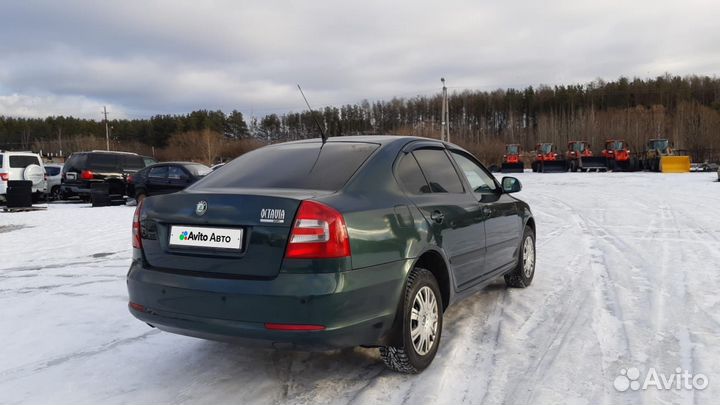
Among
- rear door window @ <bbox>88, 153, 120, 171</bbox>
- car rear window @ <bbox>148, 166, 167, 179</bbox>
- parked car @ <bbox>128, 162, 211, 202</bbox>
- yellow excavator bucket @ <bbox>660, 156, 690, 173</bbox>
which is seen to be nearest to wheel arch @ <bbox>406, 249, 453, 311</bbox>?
parked car @ <bbox>128, 162, 211, 202</bbox>

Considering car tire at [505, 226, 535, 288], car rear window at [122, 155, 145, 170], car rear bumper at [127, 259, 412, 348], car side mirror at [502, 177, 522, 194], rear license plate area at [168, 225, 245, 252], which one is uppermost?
car rear window at [122, 155, 145, 170]

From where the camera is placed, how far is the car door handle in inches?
140

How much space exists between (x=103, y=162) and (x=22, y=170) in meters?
2.63

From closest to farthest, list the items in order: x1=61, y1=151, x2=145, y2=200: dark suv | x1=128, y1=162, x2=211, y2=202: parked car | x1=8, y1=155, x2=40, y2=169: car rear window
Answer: x1=128, y1=162, x2=211, y2=202: parked car → x1=8, y1=155, x2=40, y2=169: car rear window → x1=61, y1=151, x2=145, y2=200: dark suv

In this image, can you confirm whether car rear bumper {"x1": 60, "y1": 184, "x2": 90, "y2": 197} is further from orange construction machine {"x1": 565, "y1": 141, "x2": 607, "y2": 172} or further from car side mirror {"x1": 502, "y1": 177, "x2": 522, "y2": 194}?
orange construction machine {"x1": 565, "y1": 141, "x2": 607, "y2": 172}

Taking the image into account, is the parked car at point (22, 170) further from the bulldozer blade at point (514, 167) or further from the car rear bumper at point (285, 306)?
the bulldozer blade at point (514, 167)

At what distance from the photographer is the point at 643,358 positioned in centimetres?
355

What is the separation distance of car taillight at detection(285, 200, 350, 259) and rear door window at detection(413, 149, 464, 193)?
3.96ft

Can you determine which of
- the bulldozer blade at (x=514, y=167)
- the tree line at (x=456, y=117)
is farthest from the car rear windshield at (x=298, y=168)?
the tree line at (x=456, y=117)

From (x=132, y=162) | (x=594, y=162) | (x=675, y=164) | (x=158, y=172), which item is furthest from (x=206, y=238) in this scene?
(x=594, y=162)

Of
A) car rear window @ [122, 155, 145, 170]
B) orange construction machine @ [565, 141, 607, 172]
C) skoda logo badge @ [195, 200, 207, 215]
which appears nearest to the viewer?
skoda logo badge @ [195, 200, 207, 215]

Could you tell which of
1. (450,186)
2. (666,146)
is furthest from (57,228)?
(666,146)

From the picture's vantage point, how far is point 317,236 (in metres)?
2.80

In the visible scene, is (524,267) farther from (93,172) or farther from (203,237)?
(93,172)
